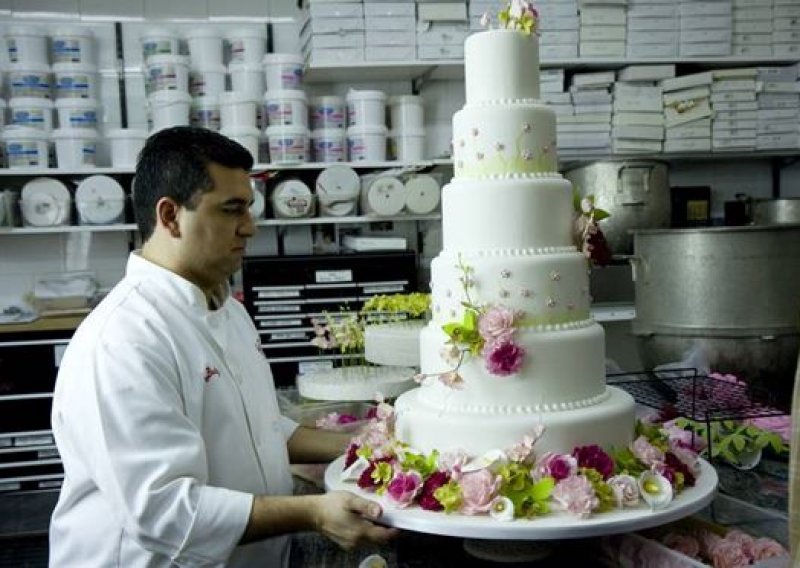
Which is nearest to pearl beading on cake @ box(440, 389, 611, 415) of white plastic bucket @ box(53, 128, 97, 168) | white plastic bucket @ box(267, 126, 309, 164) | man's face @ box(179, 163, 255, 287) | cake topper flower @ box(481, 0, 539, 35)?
man's face @ box(179, 163, 255, 287)

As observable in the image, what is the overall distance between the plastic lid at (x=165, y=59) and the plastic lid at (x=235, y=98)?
0.25 m

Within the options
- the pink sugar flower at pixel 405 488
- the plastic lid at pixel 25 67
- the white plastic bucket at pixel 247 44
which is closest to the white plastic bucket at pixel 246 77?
the white plastic bucket at pixel 247 44

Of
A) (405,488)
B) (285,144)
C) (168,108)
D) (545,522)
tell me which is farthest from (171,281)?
(168,108)

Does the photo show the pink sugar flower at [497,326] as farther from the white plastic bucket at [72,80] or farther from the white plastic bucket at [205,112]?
the white plastic bucket at [72,80]

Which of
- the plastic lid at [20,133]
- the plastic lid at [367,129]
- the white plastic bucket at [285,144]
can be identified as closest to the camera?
the plastic lid at [20,133]

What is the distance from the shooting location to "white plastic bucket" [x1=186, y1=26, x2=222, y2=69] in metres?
3.81

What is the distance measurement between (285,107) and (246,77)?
0.31m

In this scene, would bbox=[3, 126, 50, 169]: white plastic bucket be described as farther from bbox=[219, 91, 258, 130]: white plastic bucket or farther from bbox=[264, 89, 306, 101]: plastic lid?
bbox=[264, 89, 306, 101]: plastic lid

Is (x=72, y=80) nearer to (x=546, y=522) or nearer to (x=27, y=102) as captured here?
(x=27, y=102)

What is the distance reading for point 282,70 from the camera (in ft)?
12.3

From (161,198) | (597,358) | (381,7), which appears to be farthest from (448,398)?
(381,7)

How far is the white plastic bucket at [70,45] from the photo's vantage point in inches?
144

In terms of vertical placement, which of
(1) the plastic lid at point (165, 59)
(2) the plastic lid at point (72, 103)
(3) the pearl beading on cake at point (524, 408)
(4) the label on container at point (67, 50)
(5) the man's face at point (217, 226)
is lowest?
(3) the pearl beading on cake at point (524, 408)

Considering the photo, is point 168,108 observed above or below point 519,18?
above
